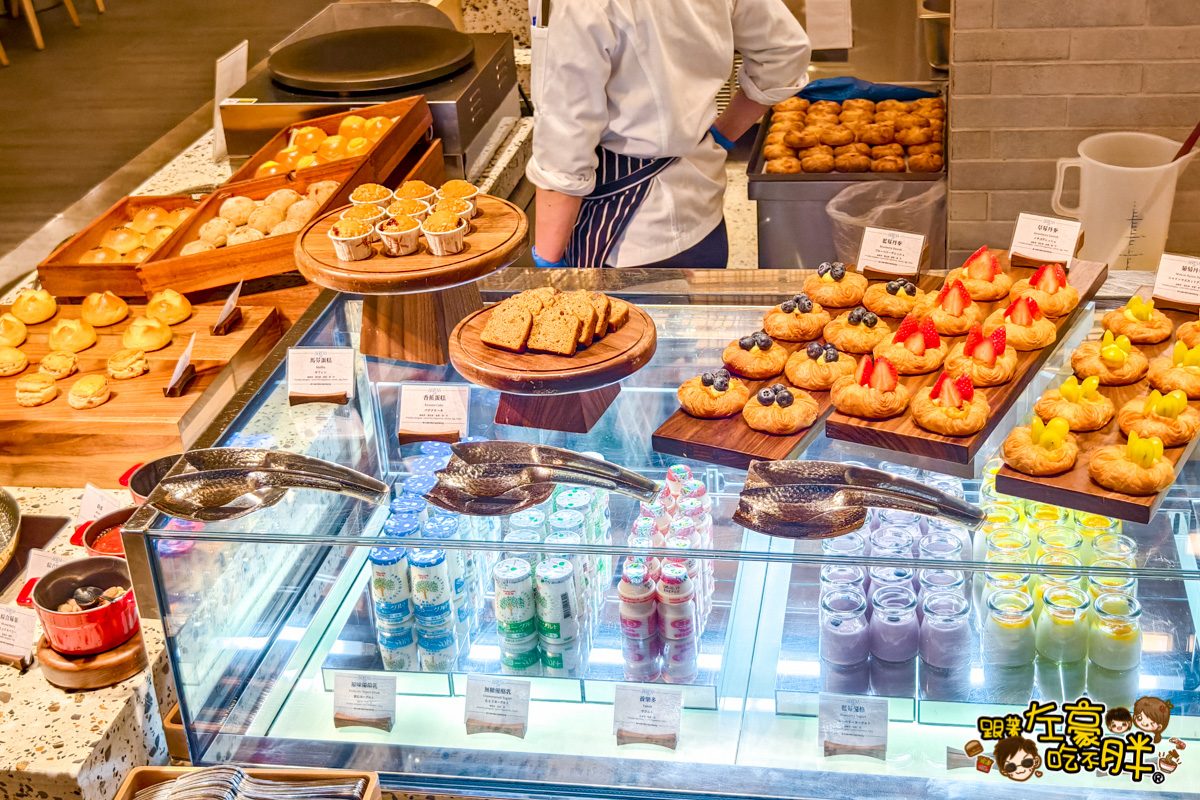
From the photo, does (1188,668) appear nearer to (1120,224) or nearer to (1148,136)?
(1120,224)

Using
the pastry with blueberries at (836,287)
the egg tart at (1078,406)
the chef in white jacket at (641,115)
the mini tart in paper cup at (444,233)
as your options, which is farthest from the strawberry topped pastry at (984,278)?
the mini tart in paper cup at (444,233)

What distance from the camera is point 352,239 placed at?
1709 millimetres

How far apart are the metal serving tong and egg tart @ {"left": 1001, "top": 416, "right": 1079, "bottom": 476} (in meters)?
0.10

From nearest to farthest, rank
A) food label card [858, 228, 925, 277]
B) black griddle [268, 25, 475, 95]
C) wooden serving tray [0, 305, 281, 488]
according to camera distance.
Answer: food label card [858, 228, 925, 277], wooden serving tray [0, 305, 281, 488], black griddle [268, 25, 475, 95]

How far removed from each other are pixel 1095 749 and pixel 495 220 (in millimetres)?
1188

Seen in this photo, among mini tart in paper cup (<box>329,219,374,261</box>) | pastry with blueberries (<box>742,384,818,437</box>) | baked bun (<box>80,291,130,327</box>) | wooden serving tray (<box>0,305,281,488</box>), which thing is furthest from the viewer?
baked bun (<box>80,291,130,327</box>)

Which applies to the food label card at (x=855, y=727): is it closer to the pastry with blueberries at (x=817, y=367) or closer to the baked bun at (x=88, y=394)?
the pastry with blueberries at (x=817, y=367)

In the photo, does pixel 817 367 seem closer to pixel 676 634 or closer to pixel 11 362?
pixel 676 634

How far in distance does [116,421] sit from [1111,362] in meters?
1.75

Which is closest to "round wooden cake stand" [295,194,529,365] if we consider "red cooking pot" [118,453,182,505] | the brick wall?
"red cooking pot" [118,453,182,505]

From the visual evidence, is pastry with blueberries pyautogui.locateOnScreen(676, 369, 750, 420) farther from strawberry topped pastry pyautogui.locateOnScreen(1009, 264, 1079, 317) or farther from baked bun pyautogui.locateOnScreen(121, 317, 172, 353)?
baked bun pyautogui.locateOnScreen(121, 317, 172, 353)

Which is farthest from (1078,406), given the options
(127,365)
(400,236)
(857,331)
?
(127,365)

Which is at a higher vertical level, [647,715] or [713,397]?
[713,397]

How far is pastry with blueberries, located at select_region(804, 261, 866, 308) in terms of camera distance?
1863 mm
